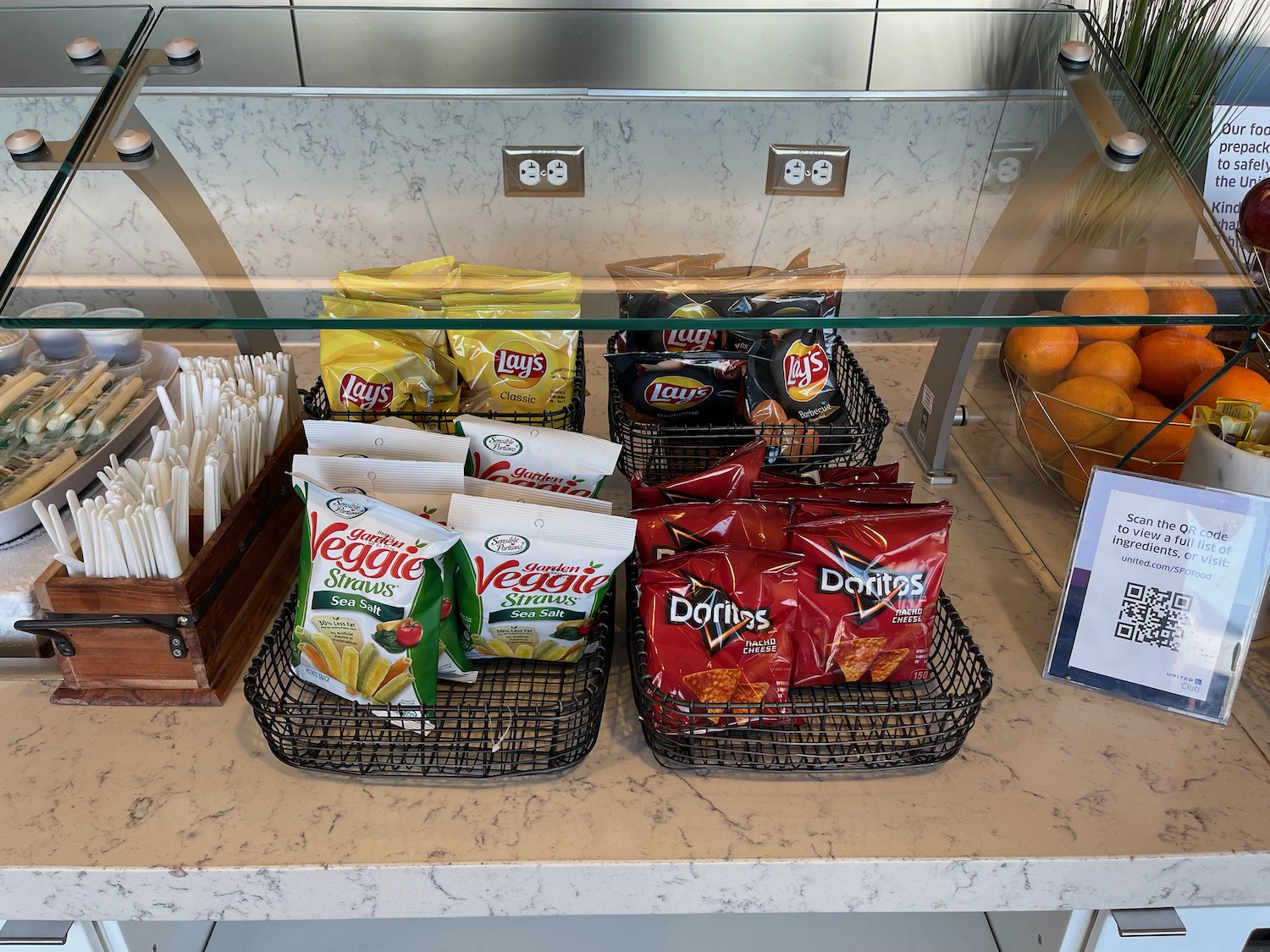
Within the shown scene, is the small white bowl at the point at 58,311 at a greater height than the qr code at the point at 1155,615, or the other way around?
the small white bowl at the point at 58,311

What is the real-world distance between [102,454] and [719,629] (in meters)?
0.74

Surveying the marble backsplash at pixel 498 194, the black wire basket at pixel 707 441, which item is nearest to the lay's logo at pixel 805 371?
the black wire basket at pixel 707 441

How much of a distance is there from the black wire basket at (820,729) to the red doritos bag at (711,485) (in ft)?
0.46

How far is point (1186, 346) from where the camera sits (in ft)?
3.21

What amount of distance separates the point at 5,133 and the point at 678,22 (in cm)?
93

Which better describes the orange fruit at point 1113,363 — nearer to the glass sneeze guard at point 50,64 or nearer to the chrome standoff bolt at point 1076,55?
the chrome standoff bolt at point 1076,55

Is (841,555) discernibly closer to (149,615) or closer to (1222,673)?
(1222,673)

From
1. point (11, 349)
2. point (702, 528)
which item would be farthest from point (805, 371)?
point (11, 349)

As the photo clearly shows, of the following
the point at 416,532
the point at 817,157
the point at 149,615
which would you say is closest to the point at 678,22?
the point at 817,157

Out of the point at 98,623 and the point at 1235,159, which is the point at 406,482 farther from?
the point at 1235,159

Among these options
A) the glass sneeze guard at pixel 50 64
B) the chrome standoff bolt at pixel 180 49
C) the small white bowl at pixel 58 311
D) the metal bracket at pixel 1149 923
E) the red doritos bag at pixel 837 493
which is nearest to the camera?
the small white bowl at pixel 58 311

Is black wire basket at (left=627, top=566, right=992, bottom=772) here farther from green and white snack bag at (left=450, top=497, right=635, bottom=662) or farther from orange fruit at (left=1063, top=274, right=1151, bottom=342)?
orange fruit at (left=1063, top=274, right=1151, bottom=342)

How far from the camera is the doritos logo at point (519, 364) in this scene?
3.28 feet

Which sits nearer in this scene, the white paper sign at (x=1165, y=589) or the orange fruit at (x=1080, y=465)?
the white paper sign at (x=1165, y=589)
